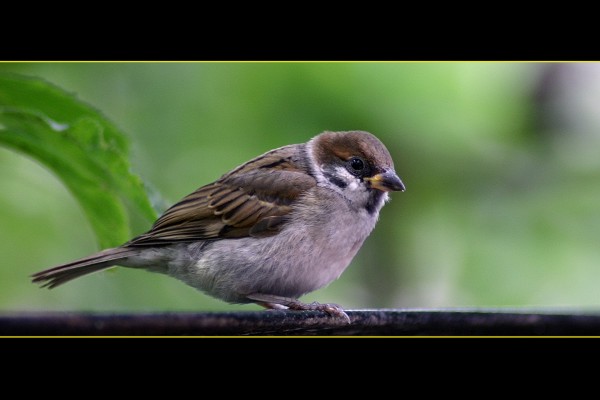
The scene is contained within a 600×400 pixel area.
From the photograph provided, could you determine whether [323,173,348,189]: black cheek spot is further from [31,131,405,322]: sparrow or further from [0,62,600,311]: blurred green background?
[0,62,600,311]: blurred green background

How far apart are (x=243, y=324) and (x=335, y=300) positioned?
2934mm

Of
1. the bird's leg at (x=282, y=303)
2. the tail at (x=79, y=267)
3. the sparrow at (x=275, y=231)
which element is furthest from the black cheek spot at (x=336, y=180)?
the tail at (x=79, y=267)

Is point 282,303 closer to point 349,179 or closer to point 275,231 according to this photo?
point 275,231

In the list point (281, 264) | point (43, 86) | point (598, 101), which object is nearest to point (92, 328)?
point (43, 86)

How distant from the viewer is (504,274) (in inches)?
206

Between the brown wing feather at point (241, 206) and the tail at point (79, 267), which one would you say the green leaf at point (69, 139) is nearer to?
the tail at point (79, 267)

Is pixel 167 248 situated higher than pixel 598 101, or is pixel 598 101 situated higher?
pixel 598 101

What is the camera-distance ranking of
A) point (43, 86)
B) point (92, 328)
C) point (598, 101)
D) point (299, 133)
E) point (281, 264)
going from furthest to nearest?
point (598, 101)
point (299, 133)
point (281, 264)
point (43, 86)
point (92, 328)

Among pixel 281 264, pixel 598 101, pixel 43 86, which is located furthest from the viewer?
pixel 598 101

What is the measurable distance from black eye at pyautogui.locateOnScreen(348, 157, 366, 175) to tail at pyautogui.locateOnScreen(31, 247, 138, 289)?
119cm

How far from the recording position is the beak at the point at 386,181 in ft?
13.6

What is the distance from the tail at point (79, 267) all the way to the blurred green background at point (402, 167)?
40.4 inches

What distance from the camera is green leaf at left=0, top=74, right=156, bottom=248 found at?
2287 millimetres

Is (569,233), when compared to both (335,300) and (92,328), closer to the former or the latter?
(335,300)
